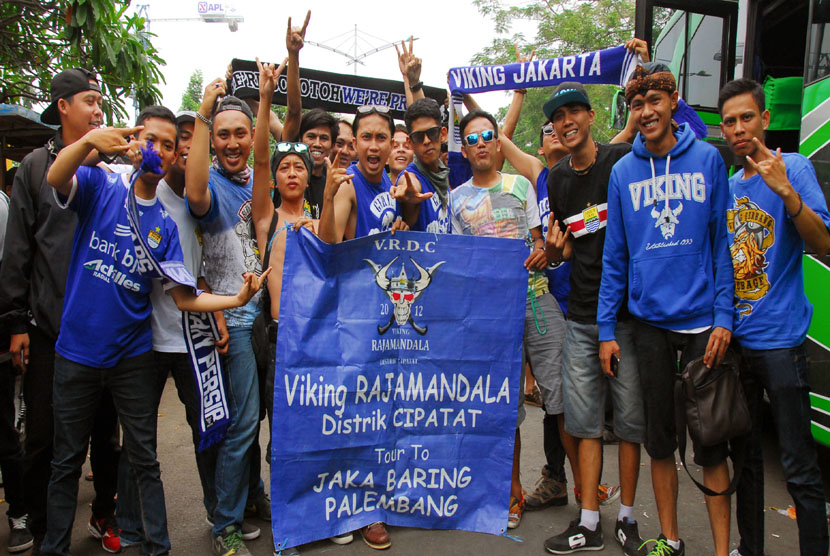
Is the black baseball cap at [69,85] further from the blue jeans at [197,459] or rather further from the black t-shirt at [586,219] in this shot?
the black t-shirt at [586,219]

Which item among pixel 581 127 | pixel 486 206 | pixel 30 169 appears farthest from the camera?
pixel 486 206

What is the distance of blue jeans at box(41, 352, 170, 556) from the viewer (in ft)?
9.58

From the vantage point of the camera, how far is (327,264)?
3350 millimetres

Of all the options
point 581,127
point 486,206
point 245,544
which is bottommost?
point 245,544

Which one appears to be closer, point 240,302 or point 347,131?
point 240,302

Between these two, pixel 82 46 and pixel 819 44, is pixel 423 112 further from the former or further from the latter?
pixel 82 46

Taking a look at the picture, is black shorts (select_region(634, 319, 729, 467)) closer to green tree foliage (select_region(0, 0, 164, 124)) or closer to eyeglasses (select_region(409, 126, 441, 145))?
eyeglasses (select_region(409, 126, 441, 145))

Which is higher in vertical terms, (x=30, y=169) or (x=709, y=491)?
(x=30, y=169)

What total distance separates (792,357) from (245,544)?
300cm

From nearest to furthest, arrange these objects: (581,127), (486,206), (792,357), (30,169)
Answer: (792,357)
(30,169)
(581,127)
(486,206)

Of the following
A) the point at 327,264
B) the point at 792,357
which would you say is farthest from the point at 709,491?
the point at 327,264

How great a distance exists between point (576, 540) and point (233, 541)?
5.99 feet

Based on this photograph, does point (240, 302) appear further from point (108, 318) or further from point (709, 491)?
point (709, 491)

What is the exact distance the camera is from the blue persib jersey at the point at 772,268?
2.94 m
